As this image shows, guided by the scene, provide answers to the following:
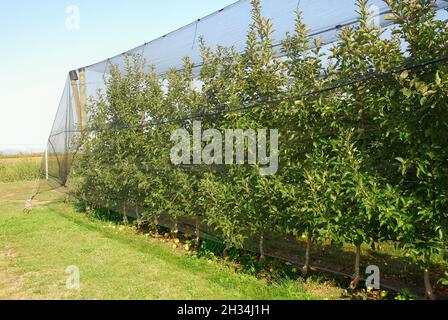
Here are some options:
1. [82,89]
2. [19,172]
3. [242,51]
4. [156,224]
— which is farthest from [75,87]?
[19,172]

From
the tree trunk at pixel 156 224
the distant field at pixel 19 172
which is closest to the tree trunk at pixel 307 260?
the tree trunk at pixel 156 224

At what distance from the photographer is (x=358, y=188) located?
146 inches

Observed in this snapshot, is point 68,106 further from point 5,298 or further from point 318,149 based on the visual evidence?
point 318,149

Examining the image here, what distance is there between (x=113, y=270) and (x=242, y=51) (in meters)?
3.29

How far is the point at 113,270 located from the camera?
5.21m

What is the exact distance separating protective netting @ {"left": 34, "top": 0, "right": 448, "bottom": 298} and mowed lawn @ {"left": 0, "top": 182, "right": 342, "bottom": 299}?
51cm

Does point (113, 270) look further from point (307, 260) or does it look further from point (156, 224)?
point (307, 260)

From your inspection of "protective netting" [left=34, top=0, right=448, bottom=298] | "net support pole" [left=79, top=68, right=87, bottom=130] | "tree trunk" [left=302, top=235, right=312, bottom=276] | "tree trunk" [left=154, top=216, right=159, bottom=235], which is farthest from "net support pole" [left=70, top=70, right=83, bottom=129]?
"tree trunk" [left=302, top=235, right=312, bottom=276]

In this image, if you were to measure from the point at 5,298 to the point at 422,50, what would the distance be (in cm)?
483

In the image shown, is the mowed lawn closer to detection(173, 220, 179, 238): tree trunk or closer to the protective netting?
detection(173, 220, 179, 238): tree trunk

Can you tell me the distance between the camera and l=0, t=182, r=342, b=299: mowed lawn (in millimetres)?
4359

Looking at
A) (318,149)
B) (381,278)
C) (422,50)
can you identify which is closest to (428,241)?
(381,278)

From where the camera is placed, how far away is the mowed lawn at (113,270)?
14.3 feet

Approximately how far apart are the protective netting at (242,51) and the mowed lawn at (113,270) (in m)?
0.51
